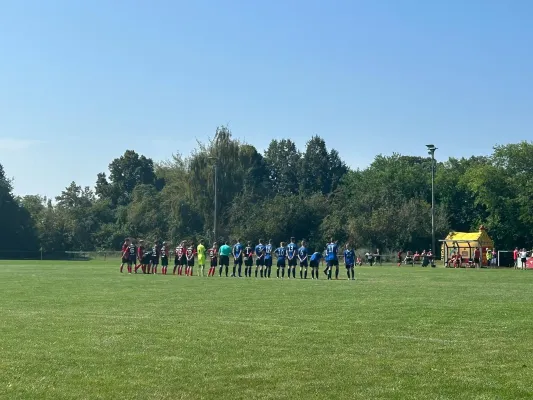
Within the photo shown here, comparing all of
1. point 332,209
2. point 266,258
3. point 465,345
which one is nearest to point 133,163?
point 332,209

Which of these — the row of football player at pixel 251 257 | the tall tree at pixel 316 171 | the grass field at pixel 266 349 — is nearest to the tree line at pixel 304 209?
the tall tree at pixel 316 171

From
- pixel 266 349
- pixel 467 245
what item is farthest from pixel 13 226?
pixel 266 349

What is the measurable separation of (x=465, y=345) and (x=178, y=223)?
253ft

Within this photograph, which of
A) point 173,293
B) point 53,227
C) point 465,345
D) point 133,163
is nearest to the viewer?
point 465,345

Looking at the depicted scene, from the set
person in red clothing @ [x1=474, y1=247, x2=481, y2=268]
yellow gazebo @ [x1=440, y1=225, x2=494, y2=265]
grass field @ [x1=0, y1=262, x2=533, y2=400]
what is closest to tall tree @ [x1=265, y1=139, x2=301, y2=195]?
yellow gazebo @ [x1=440, y1=225, x2=494, y2=265]

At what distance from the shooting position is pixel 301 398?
927 cm

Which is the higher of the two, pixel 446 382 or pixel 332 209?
pixel 332 209

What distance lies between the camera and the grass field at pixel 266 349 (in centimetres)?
971

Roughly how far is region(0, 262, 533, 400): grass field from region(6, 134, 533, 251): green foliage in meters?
57.0

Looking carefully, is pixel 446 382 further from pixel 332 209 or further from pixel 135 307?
pixel 332 209

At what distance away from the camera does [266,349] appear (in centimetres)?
1252

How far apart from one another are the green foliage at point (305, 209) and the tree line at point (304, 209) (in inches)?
4.4

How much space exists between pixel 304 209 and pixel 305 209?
0.17m

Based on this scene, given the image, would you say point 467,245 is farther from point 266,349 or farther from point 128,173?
point 128,173
